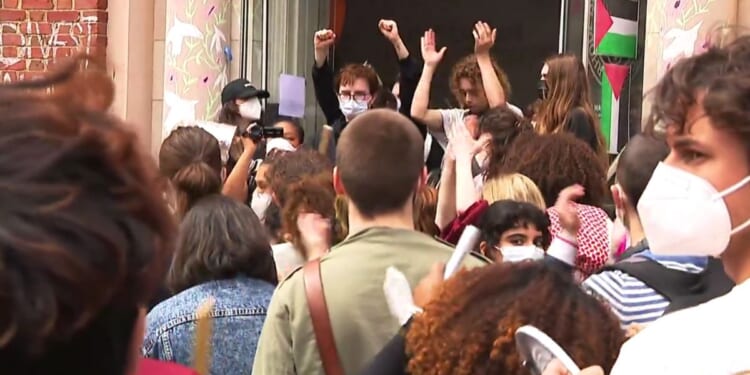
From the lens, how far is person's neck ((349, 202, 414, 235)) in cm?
360

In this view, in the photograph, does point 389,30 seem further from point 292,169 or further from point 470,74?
point 292,169

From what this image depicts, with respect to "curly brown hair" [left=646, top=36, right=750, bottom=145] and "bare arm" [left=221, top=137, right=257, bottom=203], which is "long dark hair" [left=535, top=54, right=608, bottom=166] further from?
"curly brown hair" [left=646, top=36, right=750, bottom=145]

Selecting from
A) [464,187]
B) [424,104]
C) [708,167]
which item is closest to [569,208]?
[464,187]

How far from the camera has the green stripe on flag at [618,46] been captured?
28.8ft

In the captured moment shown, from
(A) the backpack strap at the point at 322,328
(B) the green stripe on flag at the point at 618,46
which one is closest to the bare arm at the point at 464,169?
(A) the backpack strap at the point at 322,328

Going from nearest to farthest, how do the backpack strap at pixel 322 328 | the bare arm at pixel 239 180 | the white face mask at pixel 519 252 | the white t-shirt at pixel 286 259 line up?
1. the backpack strap at pixel 322 328
2. the white face mask at pixel 519 252
3. the white t-shirt at pixel 286 259
4. the bare arm at pixel 239 180

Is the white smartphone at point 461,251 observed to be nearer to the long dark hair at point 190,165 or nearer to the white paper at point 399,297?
the white paper at point 399,297

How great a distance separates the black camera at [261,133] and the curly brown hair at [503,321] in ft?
15.6

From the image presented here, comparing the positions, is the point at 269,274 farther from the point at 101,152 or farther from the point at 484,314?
the point at 101,152

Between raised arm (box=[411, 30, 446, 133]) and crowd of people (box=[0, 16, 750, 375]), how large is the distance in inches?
17.9

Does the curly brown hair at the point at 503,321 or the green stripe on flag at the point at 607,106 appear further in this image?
the green stripe on flag at the point at 607,106

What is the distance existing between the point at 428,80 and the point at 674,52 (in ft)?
5.71

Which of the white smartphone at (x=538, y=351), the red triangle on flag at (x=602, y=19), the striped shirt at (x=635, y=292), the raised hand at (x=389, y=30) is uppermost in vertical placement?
the red triangle on flag at (x=602, y=19)

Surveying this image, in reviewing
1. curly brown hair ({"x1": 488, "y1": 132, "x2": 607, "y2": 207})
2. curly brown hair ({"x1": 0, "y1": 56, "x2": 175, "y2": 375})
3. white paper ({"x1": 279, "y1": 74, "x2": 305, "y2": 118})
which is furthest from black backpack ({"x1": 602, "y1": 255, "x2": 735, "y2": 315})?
white paper ({"x1": 279, "y1": 74, "x2": 305, "y2": 118})
